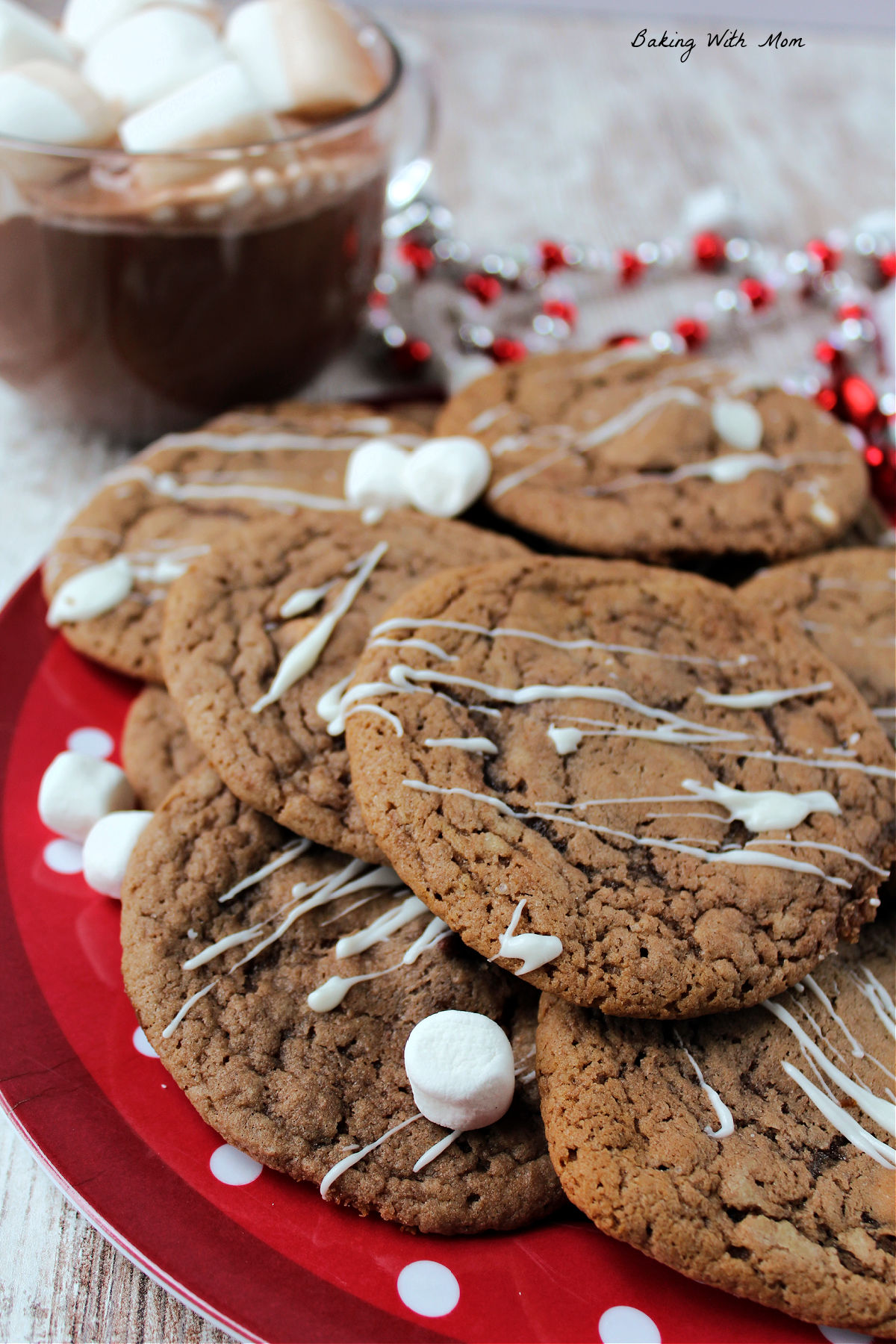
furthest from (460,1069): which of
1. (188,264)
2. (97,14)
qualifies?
(97,14)

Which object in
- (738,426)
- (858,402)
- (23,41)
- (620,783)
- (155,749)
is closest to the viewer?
(620,783)

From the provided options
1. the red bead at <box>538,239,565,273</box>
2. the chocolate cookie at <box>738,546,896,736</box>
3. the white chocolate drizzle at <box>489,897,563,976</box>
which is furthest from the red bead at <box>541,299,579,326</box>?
the white chocolate drizzle at <box>489,897,563,976</box>

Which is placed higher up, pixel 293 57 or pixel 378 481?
pixel 293 57

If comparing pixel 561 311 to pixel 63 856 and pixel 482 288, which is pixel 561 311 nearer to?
pixel 482 288

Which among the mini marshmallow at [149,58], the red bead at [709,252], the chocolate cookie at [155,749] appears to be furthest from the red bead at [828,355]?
the chocolate cookie at [155,749]

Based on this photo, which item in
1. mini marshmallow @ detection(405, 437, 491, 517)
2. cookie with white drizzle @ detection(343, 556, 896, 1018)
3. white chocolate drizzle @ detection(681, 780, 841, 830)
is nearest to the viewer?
cookie with white drizzle @ detection(343, 556, 896, 1018)

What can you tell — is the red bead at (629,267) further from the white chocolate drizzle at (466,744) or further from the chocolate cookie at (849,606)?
the white chocolate drizzle at (466,744)

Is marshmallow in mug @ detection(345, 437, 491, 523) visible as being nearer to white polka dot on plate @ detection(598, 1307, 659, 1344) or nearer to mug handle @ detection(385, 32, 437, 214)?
mug handle @ detection(385, 32, 437, 214)
